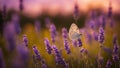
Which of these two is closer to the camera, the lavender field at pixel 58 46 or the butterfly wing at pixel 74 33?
the lavender field at pixel 58 46

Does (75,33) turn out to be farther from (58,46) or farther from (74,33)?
(58,46)

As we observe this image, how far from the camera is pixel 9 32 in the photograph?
2.43 meters

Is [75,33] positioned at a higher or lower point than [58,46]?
higher

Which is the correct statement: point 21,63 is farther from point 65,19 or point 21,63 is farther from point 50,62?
point 65,19

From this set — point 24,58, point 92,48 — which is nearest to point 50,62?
point 92,48

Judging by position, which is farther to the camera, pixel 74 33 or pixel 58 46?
pixel 58 46

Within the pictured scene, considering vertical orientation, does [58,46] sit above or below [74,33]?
below

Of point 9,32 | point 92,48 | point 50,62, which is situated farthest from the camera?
point 92,48

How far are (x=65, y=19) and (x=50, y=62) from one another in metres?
5.49

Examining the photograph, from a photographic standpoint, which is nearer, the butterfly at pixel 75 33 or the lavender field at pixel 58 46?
the lavender field at pixel 58 46

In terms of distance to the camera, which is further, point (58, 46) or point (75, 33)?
point (58, 46)

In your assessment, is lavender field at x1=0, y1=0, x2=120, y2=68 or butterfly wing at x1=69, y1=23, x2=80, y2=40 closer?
lavender field at x1=0, y1=0, x2=120, y2=68

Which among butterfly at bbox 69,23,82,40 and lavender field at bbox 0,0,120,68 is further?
butterfly at bbox 69,23,82,40

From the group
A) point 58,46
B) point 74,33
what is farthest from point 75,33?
point 58,46
